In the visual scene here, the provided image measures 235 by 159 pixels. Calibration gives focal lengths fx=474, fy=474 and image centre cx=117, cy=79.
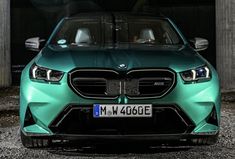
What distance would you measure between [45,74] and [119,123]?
0.77 meters

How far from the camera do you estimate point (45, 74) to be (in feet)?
13.4

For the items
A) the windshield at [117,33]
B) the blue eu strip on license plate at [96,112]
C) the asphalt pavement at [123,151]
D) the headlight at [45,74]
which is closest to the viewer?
the blue eu strip on license plate at [96,112]

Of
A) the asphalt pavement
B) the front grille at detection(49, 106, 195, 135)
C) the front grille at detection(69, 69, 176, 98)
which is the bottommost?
the asphalt pavement

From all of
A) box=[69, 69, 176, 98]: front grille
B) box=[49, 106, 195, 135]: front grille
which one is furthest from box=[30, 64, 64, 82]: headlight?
box=[49, 106, 195, 135]: front grille

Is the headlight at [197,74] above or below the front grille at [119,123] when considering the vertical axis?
above

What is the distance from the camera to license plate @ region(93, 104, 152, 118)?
12.7 ft

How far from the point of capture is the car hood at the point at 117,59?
4004mm

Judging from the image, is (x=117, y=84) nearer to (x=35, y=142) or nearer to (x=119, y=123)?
(x=119, y=123)

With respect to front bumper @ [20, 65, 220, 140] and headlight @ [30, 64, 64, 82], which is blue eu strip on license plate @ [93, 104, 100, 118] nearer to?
front bumper @ [20, 65, 220, 140]

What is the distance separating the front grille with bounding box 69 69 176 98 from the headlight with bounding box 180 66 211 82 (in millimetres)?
125

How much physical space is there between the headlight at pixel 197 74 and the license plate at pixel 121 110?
16.5 inches

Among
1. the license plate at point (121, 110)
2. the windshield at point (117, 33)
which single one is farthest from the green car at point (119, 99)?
the windshield at point (117, 33)

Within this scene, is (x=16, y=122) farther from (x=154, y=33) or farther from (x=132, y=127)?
(x=132, y=127)

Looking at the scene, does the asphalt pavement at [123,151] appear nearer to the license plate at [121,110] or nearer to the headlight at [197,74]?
the license plate at [121,110]
